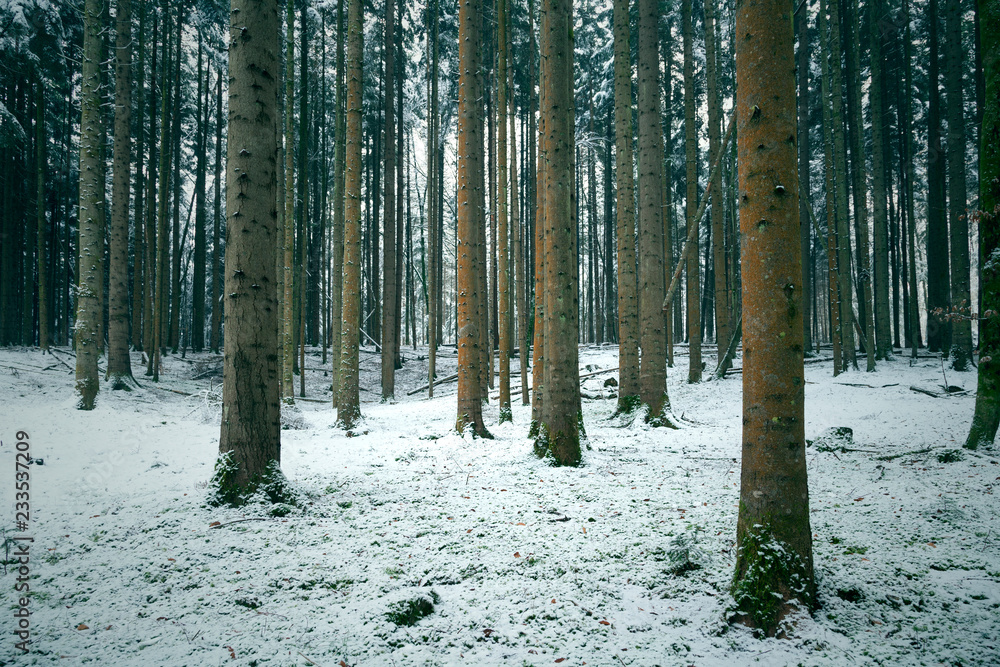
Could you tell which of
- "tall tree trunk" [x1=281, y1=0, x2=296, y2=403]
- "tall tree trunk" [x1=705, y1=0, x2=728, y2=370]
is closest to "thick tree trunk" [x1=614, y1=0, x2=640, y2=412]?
"tall tree trunk" [x1=705, y1=0, x2=728, y2=370]

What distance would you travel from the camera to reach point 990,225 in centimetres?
476

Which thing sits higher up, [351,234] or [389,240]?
[389,240]

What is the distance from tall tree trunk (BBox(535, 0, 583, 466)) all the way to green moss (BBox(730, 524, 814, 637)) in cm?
343

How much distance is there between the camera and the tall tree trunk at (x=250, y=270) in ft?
12.6

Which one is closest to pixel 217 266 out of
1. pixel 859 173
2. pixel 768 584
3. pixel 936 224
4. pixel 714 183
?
pixel 714 183

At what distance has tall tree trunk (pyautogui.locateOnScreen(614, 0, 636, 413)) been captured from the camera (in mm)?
8938

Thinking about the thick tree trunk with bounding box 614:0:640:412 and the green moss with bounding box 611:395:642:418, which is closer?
the thick tree trunk with bounding box 614:0:640:412

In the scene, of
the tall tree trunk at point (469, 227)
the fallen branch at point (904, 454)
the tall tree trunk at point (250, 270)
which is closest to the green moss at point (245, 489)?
the tall tree trunk at point (250, 270)

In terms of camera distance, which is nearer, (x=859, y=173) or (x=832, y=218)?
(x=832, y=218)

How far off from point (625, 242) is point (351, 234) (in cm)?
536

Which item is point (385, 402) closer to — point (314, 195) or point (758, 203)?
point (758, 203)

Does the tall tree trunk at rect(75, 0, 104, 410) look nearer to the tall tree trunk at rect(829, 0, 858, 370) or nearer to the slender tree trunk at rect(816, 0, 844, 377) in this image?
the slender tree trunk at rect(816, 0, 844, 377)

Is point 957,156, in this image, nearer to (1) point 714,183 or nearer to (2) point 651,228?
(1) point 714,183

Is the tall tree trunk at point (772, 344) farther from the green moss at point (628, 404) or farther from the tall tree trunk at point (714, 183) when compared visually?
the tall tree trunk at point (714, 183)
